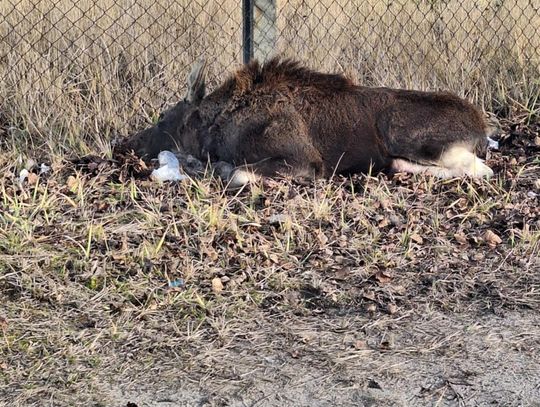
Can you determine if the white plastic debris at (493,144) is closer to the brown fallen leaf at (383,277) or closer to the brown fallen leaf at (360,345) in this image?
the brown fallen leaf at (383,277)

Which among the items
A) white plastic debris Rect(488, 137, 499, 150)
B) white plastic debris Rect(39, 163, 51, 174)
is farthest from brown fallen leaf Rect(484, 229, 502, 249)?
white plastic debris Rect(39, 163, 51, 174)

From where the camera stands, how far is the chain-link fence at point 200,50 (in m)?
7.98

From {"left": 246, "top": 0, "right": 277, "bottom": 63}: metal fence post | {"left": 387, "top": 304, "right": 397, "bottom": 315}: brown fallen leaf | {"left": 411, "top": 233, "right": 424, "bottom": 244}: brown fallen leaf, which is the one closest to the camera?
{"left": 387, "top": 304, "right": 397, "bottom": 315}: brown fallen leaf

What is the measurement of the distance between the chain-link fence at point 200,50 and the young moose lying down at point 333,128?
4.25 feet

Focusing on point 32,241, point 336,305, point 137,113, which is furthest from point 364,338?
point 137,113

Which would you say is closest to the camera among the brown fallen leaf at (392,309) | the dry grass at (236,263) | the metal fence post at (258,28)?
the dry grass at (236,263)

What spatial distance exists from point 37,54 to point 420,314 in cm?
501

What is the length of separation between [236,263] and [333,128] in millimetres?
1837

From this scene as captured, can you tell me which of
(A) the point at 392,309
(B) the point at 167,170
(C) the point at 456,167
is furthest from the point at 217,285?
(C) the point at 456,167

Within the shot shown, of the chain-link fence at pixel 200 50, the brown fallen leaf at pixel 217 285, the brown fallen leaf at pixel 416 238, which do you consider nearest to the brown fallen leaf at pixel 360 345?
the brown fallen leaf at pixel 217 285

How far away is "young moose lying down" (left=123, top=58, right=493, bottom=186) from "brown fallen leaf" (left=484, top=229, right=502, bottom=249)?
0.99 meters

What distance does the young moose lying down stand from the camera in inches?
268

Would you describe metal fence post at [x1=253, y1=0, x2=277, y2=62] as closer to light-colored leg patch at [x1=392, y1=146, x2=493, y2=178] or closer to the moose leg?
the moose leg

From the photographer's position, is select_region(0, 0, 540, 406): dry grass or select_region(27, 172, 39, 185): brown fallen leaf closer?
select_region(0, 0, 540, 406): dry grass
